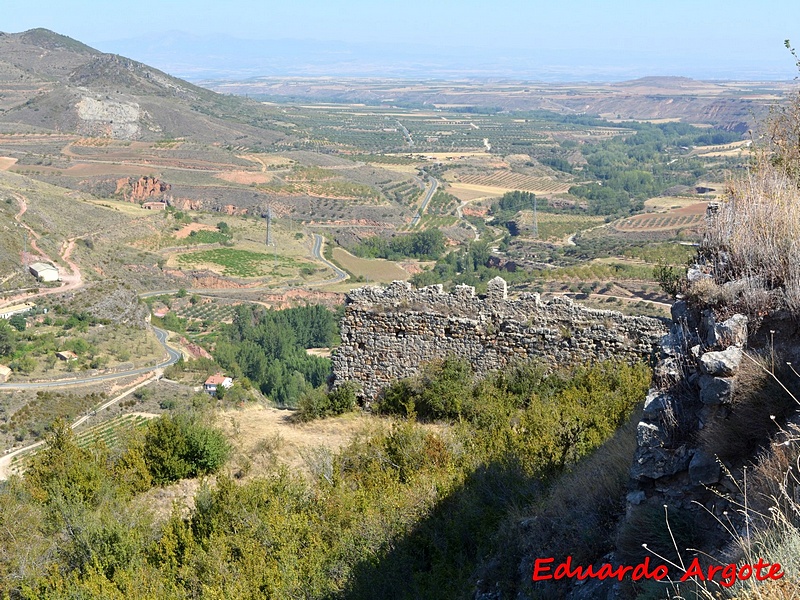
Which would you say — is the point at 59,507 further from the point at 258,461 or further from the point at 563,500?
the point at 563,500

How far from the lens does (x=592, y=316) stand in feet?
37.4

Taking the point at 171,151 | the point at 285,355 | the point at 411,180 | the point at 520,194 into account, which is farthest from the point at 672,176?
the point at 285,355

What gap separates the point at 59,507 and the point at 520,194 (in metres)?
104

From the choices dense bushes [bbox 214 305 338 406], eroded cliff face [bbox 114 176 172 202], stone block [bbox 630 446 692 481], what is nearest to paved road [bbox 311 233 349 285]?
dense bushes [bbox 214 305 338 406]

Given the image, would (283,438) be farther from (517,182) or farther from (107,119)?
(107,119)

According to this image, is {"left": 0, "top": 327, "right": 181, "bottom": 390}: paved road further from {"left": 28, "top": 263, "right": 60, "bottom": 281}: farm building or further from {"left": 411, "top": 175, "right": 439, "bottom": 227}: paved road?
{"left": 411, "top": 175, "right": 439, "bottom": 227}: paved road

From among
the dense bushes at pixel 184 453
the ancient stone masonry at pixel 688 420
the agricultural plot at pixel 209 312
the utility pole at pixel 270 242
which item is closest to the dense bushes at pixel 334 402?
the dense bushes at pixel 184 453

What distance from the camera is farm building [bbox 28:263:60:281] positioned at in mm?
53406

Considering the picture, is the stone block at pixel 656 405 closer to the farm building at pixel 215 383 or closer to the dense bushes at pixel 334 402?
the dense bushes at pixel 334 402

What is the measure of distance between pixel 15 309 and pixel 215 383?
18011mm

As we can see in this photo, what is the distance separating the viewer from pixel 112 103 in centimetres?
13050

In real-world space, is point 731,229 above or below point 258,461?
above

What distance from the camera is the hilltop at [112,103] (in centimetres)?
12550

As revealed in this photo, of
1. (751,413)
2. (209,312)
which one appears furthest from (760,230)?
(209,312)
